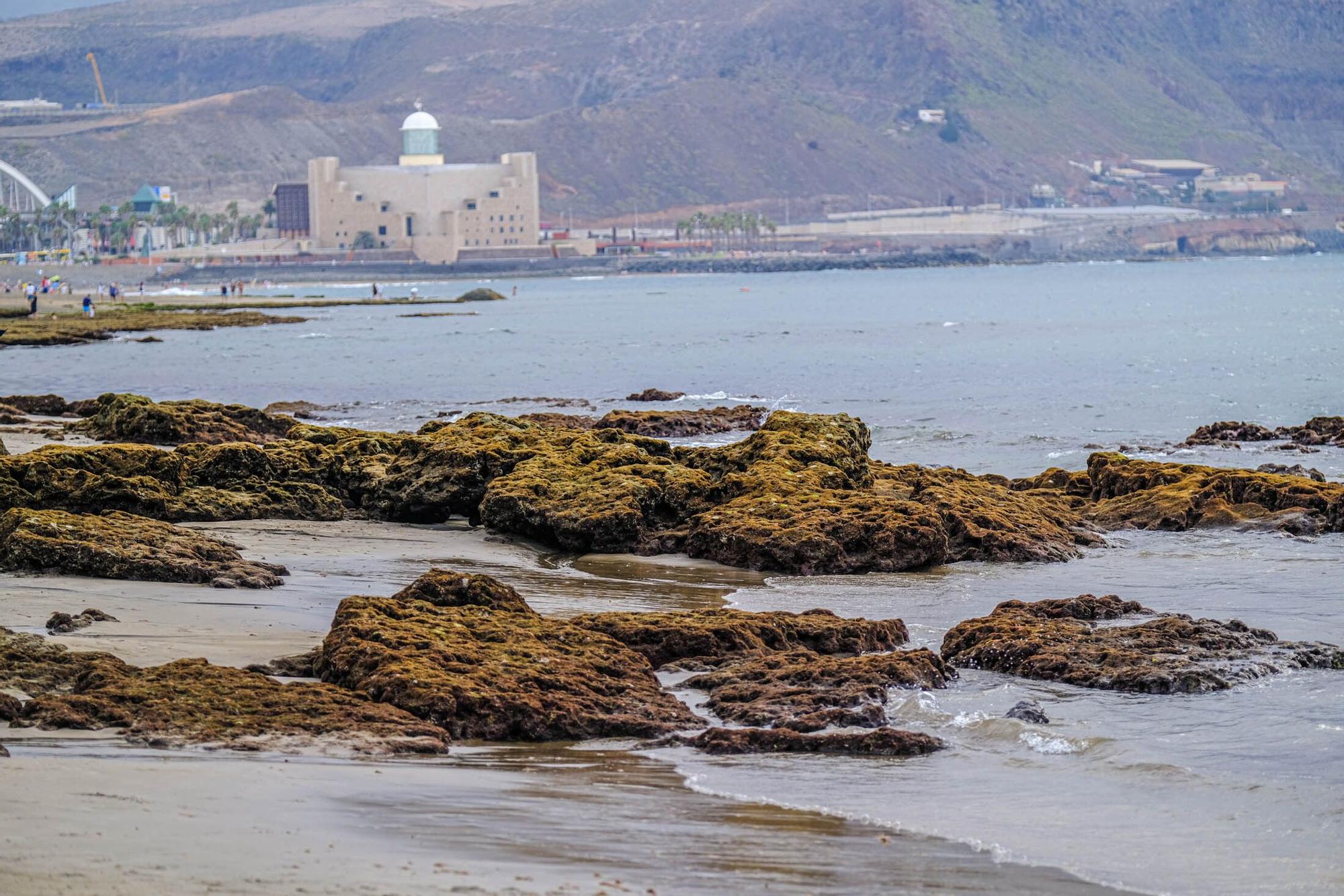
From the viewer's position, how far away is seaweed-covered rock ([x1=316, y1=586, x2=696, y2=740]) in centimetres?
986

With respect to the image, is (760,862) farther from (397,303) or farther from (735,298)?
(735,298)

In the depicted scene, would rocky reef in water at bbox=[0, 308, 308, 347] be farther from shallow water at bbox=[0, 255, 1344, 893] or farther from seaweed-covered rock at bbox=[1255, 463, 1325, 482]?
seaweed-covered rock at bbox=[1255, 463, 1325, 482]

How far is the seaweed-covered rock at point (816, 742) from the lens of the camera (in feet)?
32.1

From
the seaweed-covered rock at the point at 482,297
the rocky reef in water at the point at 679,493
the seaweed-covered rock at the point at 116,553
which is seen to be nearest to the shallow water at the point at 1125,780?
the rocky reef in water at the point at 679,493

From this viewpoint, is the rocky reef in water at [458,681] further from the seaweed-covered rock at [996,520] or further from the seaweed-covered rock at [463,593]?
the seaweed-covered rock at [996,520]

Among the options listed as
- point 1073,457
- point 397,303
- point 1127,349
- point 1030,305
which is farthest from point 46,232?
point 1073,457

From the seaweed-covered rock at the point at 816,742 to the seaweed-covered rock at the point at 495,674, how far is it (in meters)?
0.34

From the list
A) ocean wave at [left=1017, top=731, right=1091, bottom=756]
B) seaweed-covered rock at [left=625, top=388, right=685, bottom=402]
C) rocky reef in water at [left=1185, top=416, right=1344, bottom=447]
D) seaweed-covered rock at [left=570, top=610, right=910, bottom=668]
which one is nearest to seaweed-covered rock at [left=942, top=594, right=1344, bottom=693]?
seaweed-covered rock at [left=570, top=610, right=910, bottom=668]

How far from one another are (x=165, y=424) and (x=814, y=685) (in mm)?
17805

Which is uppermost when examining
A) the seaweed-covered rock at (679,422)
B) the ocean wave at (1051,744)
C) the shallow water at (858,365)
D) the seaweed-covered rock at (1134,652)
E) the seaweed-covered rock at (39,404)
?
the seaweed-covered rock at (39,404)

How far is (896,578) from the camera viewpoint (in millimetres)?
15984

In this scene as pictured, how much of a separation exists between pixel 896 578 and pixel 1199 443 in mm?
16148

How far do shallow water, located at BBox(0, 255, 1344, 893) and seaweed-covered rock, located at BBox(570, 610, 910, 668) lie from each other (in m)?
0.82

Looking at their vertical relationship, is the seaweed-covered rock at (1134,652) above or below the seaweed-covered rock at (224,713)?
below
